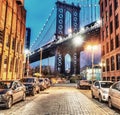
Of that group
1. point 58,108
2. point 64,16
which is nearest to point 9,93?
point 58,108

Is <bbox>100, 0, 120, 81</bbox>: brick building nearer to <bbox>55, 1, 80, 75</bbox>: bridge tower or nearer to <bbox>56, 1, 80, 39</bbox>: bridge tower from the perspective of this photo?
<bbox>55, 1, 80, 75</bbox>: bridge tower

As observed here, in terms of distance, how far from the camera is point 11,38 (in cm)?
3484

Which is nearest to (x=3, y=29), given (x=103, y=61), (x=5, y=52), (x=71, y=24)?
(x=5, y=52)

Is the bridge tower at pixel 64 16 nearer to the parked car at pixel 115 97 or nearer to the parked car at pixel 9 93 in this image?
the parked car at pixel 9 93

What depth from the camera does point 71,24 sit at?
120625mm

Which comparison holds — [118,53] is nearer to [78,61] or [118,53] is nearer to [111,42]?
[111,42]

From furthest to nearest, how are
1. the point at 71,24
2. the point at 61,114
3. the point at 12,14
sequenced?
the point at 71,24 → the point at 12,14 → the point at 61,114

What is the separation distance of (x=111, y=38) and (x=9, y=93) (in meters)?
35.4

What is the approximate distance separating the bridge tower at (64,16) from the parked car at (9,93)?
301 feet

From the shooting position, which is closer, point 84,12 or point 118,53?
point 118,53

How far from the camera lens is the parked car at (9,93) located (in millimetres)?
12134

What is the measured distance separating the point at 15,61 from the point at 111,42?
727 inches

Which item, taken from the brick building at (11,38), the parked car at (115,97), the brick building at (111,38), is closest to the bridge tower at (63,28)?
the brick building at (111,38)

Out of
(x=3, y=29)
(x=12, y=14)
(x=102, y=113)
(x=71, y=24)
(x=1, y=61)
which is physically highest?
(x=71, y=24)
